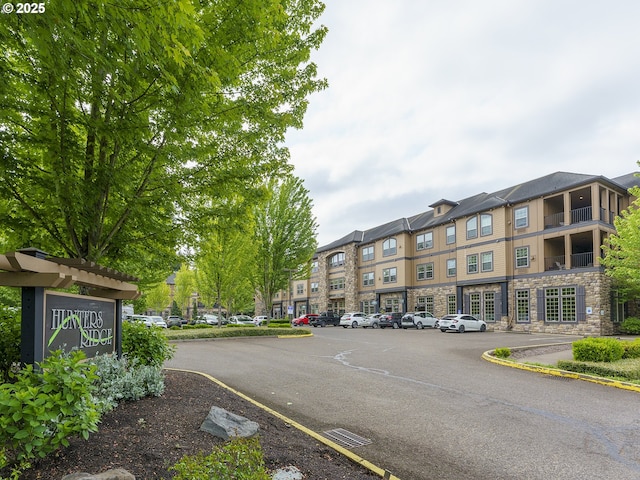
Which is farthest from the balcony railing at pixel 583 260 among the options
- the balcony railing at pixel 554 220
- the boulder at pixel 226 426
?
the boulder at pixel 226 426

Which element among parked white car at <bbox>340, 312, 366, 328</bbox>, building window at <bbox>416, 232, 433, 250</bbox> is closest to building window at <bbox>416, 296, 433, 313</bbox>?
building window at <bbox>416, 232, 433, 250</bbox>

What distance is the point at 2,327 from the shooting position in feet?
16.9

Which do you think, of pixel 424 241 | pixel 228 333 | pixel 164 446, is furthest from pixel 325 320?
pixel 164 446

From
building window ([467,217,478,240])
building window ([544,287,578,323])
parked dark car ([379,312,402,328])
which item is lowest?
parked dark car ([379,312,402,328])

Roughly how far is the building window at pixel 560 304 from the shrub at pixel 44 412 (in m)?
31.8

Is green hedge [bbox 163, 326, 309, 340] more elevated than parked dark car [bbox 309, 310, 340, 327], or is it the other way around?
green hedge [bbox 163, 326, 309, 340]

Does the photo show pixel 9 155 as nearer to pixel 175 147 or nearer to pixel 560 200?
pixel 175 147

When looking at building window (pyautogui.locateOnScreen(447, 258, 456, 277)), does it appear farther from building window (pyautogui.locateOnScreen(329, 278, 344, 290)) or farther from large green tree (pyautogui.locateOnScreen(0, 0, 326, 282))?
large green tree (pyautogui.locateOnScreen(0, 0, 326, 282))

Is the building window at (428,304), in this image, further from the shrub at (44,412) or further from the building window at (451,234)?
the shrub at (44,412)

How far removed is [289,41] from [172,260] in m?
4.73

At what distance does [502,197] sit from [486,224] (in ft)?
9.05

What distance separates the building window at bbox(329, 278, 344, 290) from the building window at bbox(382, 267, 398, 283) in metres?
9.06

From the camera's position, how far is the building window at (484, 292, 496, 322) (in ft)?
110

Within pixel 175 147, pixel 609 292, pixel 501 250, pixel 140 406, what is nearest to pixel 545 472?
pixel 140 406
